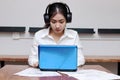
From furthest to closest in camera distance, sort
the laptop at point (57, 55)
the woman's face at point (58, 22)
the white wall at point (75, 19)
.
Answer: the white wall at point (75, 19) → the woman's face at point (58, 22) → the laptop at point (57, 55)

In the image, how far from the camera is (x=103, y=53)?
2.94 meters

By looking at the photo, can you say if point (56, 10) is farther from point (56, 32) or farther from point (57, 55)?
point (57, 55)

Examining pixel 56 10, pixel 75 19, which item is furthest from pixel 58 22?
pixel 75 19

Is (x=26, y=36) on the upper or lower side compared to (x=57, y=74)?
upper

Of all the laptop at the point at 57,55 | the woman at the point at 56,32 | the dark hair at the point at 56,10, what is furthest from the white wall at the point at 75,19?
the laptop at the point at 57,55

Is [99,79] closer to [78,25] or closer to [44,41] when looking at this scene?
[44,41]

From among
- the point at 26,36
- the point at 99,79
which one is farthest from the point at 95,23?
the point at 99,79

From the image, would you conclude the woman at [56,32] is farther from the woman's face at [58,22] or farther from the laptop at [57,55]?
the laptop at [57,55]

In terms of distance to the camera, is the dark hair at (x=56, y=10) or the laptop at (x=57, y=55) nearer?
the laptop at (x=57, y=55)

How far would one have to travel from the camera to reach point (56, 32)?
1.90 m

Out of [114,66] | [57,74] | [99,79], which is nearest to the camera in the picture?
[99,79]

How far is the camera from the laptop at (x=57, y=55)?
1.43 meters

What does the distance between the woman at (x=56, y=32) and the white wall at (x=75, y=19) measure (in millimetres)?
879

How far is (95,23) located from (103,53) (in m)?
0.42
